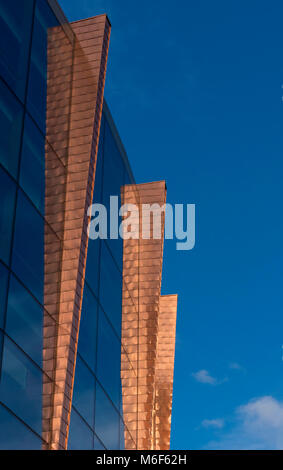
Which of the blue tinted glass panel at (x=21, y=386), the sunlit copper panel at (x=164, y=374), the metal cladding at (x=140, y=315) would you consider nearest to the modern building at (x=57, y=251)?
the blue tinted glass panel at (x=21, y=386)

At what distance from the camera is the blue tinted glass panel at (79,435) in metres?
20.9

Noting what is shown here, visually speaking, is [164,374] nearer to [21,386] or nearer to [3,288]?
[21,386]

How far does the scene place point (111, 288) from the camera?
26.9 meters

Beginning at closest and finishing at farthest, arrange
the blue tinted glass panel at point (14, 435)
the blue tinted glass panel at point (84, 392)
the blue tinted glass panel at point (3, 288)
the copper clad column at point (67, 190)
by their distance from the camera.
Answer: the blue tinted glass panel at point (14, 435), the blue tinted glass panel at point (3, 288), the copper clad column at point (67, 190), the blue tinted glass panel at point (84, 392)

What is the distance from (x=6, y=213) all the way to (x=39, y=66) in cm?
543

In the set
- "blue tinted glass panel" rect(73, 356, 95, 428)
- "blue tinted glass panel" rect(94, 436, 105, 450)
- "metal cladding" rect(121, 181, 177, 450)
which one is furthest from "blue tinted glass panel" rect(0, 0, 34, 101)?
"blue tinted glass panel" rect(94, 436, 105, 450)

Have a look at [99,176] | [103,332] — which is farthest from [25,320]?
[99,176]

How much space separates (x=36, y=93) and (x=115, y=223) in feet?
29.6

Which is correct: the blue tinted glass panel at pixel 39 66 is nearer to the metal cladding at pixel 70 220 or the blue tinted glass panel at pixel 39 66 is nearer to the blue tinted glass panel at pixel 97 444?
the metal cladding at pixel 70 220

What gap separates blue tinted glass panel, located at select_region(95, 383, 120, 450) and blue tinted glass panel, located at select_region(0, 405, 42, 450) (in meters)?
6.08

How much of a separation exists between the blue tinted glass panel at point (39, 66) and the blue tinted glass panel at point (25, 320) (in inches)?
205

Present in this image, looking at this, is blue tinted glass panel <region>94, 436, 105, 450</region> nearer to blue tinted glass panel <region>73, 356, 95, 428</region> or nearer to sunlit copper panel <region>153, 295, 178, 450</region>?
blue tinted glass panel <region>73, 356, 95, 428</region>
